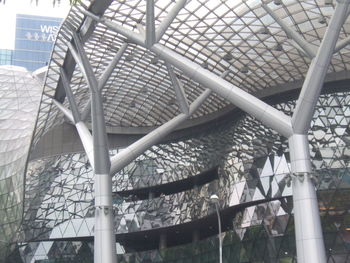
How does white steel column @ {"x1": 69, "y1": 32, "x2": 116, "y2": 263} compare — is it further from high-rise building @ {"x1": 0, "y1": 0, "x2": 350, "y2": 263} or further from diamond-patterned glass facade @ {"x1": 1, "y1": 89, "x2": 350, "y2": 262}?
diamond-patterned glass facade @ {"x1": 1, "y1": 89, "x2": 350, "y2": 262}

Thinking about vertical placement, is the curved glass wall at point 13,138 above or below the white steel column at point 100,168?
above

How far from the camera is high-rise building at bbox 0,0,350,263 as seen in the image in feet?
105

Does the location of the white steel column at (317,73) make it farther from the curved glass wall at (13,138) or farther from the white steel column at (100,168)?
the curved glass wall at (13,138)

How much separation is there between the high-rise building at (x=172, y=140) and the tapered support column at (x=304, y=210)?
13.4ft

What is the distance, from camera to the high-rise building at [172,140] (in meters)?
31.9

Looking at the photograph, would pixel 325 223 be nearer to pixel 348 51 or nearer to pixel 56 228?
pixel 348 51

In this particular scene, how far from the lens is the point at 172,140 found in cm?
5506

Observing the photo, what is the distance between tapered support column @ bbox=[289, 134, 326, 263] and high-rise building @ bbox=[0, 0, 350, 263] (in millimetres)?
4099

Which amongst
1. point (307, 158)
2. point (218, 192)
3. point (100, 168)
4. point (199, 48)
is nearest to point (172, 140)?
point (218, 192)

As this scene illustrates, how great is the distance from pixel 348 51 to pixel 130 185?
2278 cm

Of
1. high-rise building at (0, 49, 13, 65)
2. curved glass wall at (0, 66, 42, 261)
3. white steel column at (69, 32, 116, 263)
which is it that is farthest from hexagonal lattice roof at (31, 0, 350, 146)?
high-rise building at (0, 49, 13, 65)

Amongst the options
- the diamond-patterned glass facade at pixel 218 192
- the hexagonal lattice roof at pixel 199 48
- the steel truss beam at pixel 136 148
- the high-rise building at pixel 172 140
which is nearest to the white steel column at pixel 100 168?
the high-rise building at pixel 172 140

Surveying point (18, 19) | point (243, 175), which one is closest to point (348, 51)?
point (243, 175)

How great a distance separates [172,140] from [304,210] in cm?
3508
